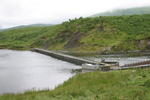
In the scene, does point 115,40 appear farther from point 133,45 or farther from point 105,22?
point 105,22

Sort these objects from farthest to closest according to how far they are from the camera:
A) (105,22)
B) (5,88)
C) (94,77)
A: (105,22)
(5,88)
(94,77)

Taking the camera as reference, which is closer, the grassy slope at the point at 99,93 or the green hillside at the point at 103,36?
the grassy slope at the point at 99,93

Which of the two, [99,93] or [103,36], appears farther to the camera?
[103,36]

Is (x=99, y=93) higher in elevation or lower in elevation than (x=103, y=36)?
higher

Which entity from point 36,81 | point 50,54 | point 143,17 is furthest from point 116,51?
point 36,81

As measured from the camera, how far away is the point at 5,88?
143 feet

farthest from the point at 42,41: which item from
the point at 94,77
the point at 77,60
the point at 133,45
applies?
the point at 94,77

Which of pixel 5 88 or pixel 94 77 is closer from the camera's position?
pixel 94 77

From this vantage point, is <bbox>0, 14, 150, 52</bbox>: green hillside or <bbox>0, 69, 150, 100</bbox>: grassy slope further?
<bbox>0, 14, 150, 52</bbox>: green hillside

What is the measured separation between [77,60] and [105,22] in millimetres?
62966

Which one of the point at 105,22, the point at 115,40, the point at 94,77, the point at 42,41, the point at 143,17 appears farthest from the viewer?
the point at 42,41

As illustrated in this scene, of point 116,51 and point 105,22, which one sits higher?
point 105,22

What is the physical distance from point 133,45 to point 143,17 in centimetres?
4134

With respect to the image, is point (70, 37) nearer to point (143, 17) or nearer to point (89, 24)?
point (89, 24)
